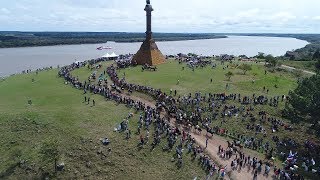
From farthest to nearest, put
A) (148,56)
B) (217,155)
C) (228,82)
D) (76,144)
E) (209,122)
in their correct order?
1. (148,56)
2. (228,82)
3. (209,122)
4. (76,144)
5. (217,155)

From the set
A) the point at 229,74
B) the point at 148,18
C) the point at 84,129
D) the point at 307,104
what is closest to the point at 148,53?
the point at 148,18

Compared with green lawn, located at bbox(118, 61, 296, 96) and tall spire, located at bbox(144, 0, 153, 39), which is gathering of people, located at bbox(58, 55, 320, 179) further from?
tall spire, located at bbox(144, 0, 153, 39)

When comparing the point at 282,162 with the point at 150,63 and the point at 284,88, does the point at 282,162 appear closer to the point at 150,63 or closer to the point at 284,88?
the point at 284,88

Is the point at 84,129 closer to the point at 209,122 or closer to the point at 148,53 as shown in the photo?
the point at 209,122

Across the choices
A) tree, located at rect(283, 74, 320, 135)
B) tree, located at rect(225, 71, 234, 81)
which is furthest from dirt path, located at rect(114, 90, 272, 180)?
tree, located at rect(225, 71, 234, 81)

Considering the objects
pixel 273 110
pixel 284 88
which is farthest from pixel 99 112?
pixel 284 88

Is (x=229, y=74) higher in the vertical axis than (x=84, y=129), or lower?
higher

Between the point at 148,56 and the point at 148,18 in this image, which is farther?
the point at 148,18
